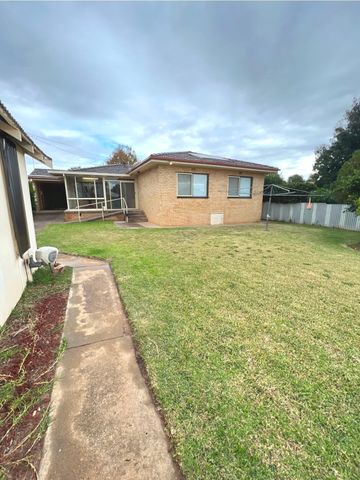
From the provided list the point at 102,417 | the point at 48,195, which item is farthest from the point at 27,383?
the point at 48,195

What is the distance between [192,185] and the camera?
35.7ft

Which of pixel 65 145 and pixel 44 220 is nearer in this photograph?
pixel 44 220

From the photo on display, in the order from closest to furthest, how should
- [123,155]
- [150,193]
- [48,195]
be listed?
[150,193], [48,195], [123,155]

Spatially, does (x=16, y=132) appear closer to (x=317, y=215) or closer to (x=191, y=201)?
(x=191, y=201)

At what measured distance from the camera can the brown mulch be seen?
1168mm

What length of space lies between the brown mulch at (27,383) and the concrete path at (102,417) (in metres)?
0.08

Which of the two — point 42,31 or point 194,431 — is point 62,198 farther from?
point 194,431

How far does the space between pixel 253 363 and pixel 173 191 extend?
9.36m

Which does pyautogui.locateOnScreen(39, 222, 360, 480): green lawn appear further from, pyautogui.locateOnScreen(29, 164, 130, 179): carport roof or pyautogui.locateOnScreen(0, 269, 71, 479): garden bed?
pyautogui.locateOnScreen(29, 164, 130, 179): carport roof

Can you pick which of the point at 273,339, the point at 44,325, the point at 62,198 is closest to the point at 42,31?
the point at 44,325

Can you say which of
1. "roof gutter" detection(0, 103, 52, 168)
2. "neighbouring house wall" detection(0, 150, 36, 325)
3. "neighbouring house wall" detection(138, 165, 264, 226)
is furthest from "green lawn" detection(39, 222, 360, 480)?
"neighbouring house wall" detection(138, 165, 264, 226)

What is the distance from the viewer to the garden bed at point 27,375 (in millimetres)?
1183

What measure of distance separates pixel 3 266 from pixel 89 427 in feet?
6.95

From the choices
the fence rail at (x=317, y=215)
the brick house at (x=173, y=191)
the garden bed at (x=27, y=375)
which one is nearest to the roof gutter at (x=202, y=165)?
the brick house at (x=173, y=191)
